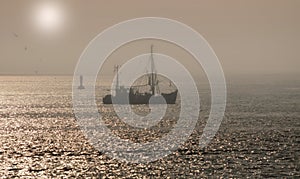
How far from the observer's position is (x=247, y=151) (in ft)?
309

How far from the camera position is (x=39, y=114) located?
7480 inches

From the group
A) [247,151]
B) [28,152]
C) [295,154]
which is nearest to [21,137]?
[28,152]

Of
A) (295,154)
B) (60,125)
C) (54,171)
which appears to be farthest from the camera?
(60,125)

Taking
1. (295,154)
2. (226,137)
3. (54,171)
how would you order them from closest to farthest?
(54,171) < (295,154) < (226,137)

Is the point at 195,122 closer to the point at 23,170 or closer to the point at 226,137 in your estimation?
the point at 226,137

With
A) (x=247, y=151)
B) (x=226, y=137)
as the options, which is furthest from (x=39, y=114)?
(x=247, y=151)

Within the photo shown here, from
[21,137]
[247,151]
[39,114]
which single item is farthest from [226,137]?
[39,114]

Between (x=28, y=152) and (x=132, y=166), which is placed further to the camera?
(x=28, y=152)

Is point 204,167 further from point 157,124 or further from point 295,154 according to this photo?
point 157,124

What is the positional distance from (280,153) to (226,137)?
23856 millimetres

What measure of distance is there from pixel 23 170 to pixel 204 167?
26.0 meters

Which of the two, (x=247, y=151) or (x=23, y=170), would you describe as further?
(x=247, y=151)

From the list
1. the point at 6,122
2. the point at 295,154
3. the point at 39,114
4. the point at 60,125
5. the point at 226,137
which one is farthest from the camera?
the point at 39,114

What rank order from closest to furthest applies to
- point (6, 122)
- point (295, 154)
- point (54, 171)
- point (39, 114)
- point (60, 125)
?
1. point (54, 171)
2. point (295, 154)
3. point (60, 125)
4. point (6, 122)
5. point (39, 114)
